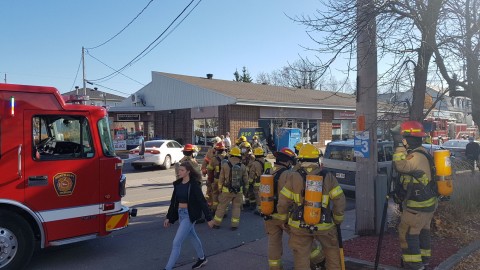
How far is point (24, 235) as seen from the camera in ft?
18.4

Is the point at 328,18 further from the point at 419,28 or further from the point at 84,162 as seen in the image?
the point at 84,162

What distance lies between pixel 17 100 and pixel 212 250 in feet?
12.3

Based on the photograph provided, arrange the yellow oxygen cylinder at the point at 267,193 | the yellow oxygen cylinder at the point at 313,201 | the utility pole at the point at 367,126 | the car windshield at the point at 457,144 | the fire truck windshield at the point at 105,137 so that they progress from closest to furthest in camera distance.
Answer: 1. the yellow oxygen cylinder at the point at 313,201
2. the yellow oxygen cylinder at the point at 267,193
3. the fire truck windshield at the point at 105,137
4. the utility pole at the point at 367,126
5. the car windshield at the point at 457,144

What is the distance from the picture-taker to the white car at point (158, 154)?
19344 millimetres

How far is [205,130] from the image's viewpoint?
29281mm

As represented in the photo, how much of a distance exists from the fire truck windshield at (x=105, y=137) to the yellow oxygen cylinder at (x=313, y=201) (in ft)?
11.4

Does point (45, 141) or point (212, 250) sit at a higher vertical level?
point (45, 141)

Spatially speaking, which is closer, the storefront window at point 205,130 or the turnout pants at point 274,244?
the turnout pants at point 274,244

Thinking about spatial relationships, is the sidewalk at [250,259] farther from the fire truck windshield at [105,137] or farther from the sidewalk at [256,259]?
the fire truck windshield at [105,137]

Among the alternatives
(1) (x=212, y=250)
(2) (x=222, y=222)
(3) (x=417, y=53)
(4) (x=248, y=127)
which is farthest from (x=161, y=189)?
(4) (x=248, y=127)

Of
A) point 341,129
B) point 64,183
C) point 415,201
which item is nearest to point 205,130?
point 341,129

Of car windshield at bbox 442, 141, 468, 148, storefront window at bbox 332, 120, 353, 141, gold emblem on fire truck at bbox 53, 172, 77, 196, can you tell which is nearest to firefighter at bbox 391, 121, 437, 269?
gold emblem on fire truck at bbox 53, 172, 77, 196

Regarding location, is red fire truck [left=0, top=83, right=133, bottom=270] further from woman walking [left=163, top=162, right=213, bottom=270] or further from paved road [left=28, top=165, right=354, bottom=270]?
woman walking [left=163, top=162, right=213, bottom=270]

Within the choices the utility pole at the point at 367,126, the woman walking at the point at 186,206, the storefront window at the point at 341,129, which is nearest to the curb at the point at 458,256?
the utility pole at the point at 367,126
